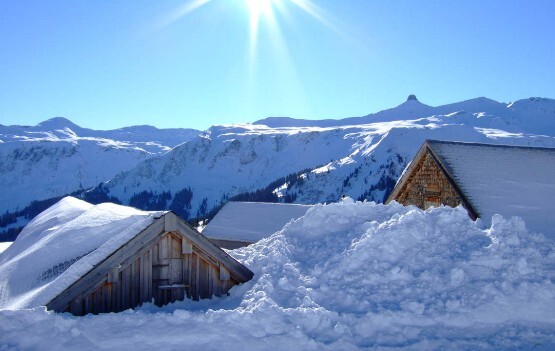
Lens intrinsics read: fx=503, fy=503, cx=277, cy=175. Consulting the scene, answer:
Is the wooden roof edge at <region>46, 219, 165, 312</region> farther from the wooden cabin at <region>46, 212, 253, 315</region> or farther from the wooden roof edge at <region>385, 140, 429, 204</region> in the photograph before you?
the wooden roof edge at <region>385, 140, 429, 204</region>

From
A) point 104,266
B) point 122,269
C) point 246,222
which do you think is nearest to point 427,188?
point 122,269

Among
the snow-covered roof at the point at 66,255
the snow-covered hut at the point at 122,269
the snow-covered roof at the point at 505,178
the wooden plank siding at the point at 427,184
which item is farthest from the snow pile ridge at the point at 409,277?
the wooden plank siding at the point at 427,184

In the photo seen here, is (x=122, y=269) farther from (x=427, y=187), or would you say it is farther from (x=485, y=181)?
(x=427, y=187)

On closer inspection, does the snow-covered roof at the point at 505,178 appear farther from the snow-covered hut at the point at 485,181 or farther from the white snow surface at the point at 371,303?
the white snow surface at the point at 371,303

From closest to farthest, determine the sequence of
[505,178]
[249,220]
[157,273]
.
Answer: [157,273] < [505,178] < [249,220]

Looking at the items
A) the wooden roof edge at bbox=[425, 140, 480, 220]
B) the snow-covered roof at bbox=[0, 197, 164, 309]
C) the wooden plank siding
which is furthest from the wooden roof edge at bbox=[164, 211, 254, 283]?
the wooden plank siding

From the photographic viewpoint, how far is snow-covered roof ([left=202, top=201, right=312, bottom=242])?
3372 cm

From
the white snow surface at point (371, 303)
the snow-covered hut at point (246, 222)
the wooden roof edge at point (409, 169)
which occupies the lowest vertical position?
the snow-covered hut at point (246, 222)

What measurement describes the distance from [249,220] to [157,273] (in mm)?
27287

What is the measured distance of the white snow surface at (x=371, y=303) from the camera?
648cm

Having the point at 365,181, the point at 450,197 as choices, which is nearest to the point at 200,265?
the point at 450,197

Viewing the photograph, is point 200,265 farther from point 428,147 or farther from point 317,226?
point 428,147

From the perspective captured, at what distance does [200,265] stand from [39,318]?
109 inches

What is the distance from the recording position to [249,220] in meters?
35.5
